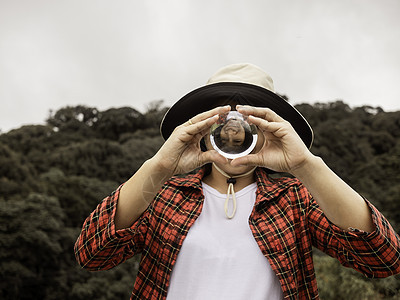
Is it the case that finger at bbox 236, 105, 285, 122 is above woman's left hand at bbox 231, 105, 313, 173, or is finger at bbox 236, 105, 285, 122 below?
above

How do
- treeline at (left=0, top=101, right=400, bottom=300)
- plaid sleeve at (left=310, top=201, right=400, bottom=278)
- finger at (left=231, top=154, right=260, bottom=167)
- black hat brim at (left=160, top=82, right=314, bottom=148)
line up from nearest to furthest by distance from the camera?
plaid sleeve at (left=310, top=201, right=400, bottom=278), finger at (left=231, top=154, right=260, bottom=167), black hat brim at (left=160, top=82, right=314, bottom=148), treeline at (left=0, top=101, right=400, bottom=300)

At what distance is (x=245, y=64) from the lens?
1.89 m

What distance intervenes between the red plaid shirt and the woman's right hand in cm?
17

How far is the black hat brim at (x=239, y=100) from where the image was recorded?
1709mm

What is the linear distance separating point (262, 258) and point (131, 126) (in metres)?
34.9

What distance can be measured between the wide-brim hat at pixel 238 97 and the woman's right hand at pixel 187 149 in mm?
226

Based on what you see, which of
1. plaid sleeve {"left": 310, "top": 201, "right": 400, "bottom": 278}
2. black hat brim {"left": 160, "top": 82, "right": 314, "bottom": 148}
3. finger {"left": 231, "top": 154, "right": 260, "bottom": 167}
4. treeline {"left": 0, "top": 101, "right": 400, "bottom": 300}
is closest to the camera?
plaid sleeve {"left": 310, "top": 201, "right": 400, "bottom": 278}

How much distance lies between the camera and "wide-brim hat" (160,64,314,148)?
171 centimetres

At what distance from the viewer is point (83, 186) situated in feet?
72.5

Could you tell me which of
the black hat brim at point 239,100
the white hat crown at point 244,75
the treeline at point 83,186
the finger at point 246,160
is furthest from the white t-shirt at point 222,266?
the treeline at point 83,186

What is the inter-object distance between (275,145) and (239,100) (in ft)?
0.90

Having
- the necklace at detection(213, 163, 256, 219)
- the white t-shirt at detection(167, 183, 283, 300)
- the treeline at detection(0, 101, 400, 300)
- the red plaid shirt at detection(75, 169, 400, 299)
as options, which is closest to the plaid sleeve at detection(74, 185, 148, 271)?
the red plaid shirt at detection(75, 169, 400, 299)

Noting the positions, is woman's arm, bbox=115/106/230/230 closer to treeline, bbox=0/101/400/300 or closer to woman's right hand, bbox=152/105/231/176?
woman's right hand, bbox=152/105/231/176

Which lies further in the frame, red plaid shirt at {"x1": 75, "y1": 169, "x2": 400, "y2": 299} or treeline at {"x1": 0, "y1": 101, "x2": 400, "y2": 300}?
treeline at {"x1": 0, "y1": 101, "x2": 400, "y2": 300}
